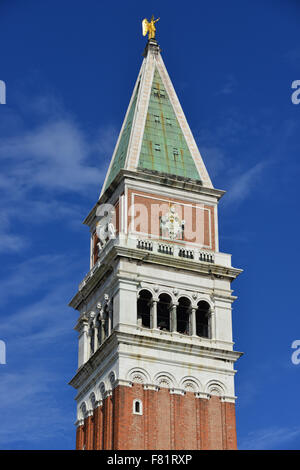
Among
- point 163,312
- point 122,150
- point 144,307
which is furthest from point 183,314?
point 122,150

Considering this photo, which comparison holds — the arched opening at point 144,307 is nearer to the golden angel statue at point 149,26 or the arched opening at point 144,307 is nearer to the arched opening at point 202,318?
the arched opening at point 202,318

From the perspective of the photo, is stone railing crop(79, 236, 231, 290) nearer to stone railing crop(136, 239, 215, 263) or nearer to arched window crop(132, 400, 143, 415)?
stone railing crop(136, 239, 215, 263)

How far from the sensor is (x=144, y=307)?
96.4 m

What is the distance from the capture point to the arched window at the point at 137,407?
89.8 m

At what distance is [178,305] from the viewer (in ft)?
317

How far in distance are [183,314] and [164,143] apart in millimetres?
16727

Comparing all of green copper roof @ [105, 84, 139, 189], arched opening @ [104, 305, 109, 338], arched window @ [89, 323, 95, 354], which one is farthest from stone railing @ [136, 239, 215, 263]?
green copper roof @ [105, 84, 139, 189]

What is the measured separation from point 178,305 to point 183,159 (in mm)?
14999

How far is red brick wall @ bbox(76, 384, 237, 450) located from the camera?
8875cm

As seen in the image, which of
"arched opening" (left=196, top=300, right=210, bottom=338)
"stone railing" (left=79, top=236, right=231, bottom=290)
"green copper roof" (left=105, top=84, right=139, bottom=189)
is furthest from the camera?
"green copper roof" (left=105, top=84, right=139, bottom=189)

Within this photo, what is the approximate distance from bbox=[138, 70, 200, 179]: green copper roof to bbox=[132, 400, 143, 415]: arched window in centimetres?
2191

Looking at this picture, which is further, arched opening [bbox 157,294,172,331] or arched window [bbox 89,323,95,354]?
arched window [bbox 89,323,95,354]

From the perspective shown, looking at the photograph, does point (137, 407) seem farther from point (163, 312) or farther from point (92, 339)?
point (92, 339)

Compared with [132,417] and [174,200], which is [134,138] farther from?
[132,417]
